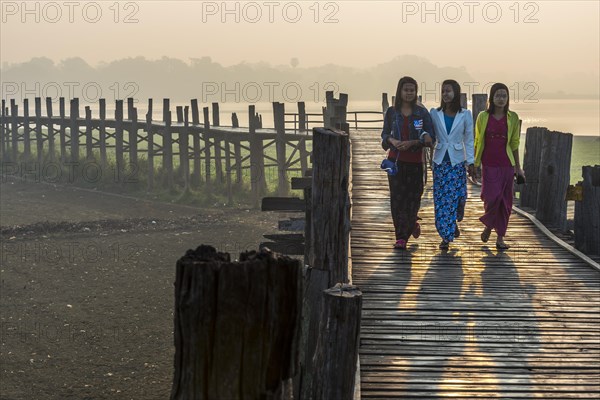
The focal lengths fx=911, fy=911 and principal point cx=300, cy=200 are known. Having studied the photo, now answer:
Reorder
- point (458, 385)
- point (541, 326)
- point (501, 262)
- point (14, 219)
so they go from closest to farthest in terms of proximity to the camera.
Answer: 1. point (458, 385)
2. point (541, 326)
3. point (501, 262)
4. point (14, 219)

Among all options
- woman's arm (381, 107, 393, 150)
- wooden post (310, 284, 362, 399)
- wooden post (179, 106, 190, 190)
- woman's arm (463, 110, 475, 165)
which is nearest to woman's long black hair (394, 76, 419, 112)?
woman's arm (381, 107, 393, 150)

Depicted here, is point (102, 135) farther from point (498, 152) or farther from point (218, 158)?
point (498, 152)

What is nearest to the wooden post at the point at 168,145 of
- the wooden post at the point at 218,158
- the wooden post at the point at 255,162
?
the wooden post at the point at 218,158

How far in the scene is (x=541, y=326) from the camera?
19.6 feet

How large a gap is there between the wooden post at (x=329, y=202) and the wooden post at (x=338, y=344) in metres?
1.01

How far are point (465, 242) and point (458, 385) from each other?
369 cm

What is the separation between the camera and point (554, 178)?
909cm

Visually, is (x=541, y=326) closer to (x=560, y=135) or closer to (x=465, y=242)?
(x=465, y=242)

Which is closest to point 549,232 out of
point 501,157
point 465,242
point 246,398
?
point 465,242

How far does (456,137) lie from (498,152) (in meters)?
0.47

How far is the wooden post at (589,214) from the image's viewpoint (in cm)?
805

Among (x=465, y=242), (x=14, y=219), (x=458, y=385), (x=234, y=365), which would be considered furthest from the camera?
(x=14, y=219)

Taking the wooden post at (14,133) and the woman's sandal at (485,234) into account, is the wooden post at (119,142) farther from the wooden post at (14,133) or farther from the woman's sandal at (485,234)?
the woman's sandal at (485,234)

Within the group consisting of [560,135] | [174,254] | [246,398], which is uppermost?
[560,135]
